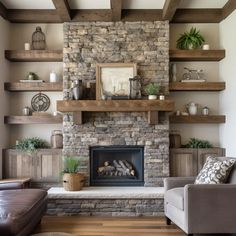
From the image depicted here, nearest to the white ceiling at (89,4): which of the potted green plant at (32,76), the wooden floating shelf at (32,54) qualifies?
the wooden floating shelf at (32,54)

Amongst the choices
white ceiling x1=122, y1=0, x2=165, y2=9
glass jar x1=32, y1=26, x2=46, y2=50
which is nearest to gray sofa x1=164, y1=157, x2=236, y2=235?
white ceiling x1=122, y1=0, x2=165, y2=9

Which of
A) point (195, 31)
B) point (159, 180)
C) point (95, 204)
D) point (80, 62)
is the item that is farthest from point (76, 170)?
point (195, 31)

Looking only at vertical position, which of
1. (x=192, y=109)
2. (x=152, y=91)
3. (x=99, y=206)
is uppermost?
(x=152, y=91)

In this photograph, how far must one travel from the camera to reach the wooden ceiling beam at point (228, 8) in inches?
205

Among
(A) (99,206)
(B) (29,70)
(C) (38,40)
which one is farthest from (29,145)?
(C) (38,40)

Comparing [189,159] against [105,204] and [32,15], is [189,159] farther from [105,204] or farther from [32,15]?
[32,15]

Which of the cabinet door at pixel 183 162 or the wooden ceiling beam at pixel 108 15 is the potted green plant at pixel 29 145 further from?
the cabinet door at pixel 183 162

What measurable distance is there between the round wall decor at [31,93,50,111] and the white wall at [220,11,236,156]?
3.01 m

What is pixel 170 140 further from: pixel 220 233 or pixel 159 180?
pixel 220 233

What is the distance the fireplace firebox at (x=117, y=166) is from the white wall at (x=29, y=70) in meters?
0.92

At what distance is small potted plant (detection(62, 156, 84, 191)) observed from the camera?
5059mm

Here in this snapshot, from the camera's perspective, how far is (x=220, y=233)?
3607 millimetres

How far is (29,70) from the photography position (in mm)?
Result: 6023

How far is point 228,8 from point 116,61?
6.36 ft
